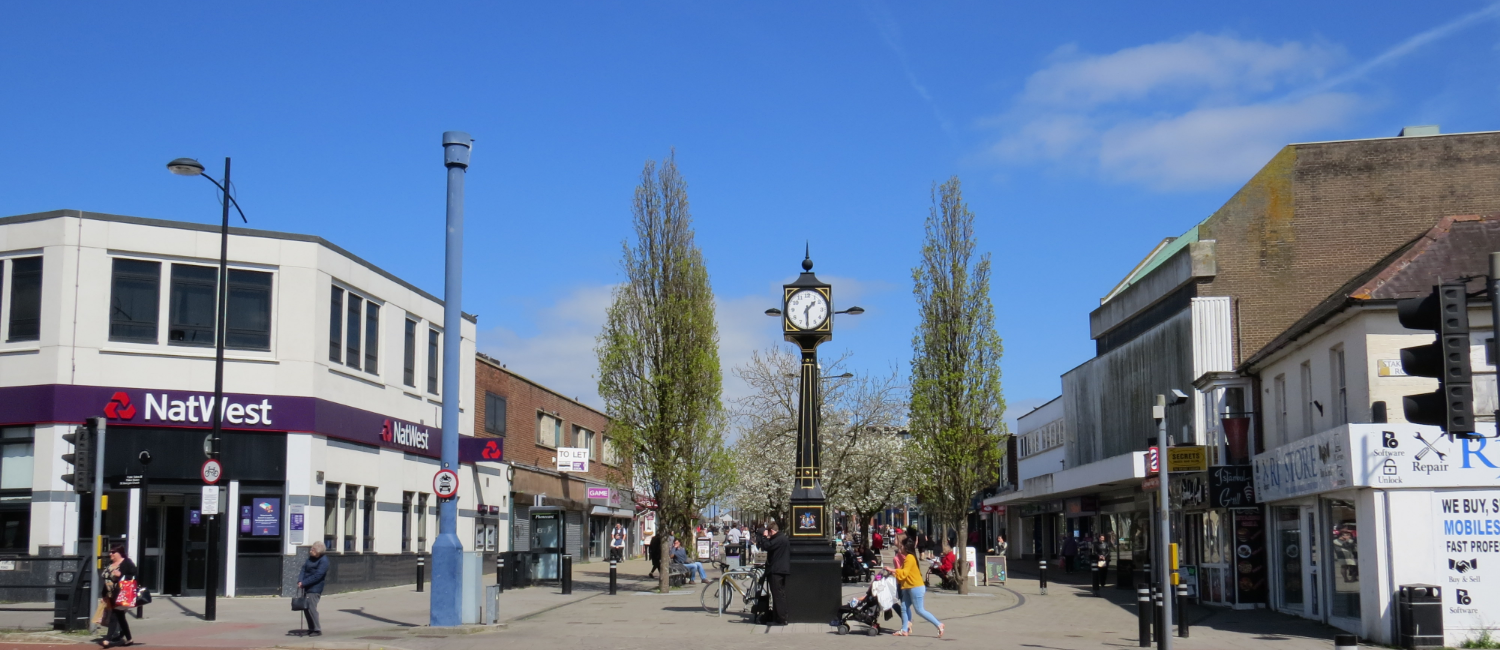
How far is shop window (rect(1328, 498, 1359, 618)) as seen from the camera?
2031cm

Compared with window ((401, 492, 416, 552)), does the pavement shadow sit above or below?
below

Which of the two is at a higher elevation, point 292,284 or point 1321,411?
point 292,284

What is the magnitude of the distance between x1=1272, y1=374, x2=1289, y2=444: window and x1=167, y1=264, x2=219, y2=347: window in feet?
72.4

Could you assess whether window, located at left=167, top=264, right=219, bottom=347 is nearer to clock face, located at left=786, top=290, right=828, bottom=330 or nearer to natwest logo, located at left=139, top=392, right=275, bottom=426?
natwest logo, located at left=139, top=392, right=275, bottom=426

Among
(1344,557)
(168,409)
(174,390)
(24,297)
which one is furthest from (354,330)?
(1344,557)

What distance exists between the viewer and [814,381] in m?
22.5

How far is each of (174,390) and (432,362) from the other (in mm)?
10236

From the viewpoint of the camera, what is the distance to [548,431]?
159 ft

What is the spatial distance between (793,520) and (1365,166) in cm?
1713

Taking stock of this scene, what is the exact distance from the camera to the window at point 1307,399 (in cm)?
2286

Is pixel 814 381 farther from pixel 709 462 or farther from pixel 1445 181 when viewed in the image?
pixel 1445 181

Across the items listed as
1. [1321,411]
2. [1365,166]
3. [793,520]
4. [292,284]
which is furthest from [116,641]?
[1365,166]

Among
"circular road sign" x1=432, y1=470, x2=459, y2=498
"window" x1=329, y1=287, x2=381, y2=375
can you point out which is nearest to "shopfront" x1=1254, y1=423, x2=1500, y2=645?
"circular road sign" x1=432, y1=470, x2=459, y2=498

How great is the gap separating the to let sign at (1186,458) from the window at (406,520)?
64.6 ft
